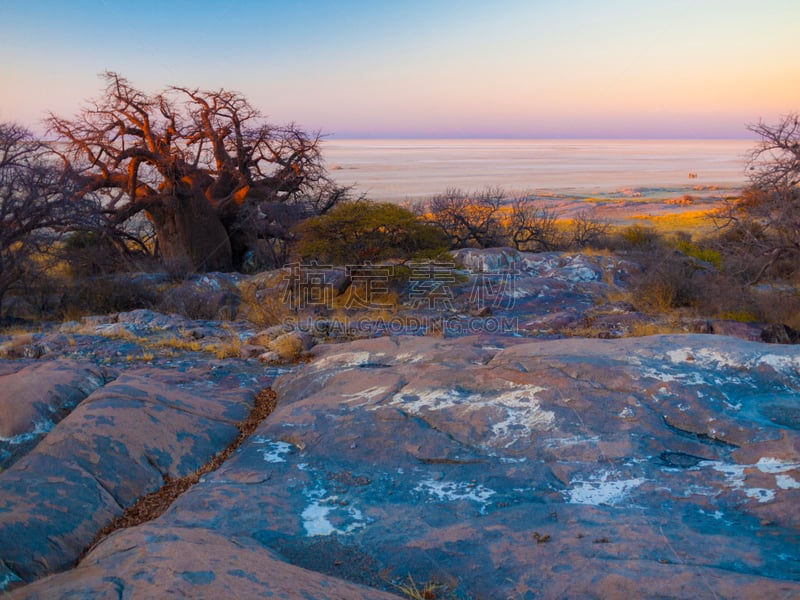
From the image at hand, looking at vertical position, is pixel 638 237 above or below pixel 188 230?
below

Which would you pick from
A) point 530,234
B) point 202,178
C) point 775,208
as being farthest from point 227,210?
point 775,208

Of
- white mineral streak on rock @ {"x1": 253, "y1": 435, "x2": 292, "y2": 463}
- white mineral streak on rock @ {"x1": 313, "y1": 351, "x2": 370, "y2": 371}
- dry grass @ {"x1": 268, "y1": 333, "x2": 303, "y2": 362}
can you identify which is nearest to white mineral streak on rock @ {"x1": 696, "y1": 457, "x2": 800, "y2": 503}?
white mineral streak on rock @ {"x1": 253, "y1": 435, "x2": 292, "y2": 463}

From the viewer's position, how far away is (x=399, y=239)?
40.0 feet

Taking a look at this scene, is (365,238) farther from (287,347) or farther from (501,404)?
(501,404)

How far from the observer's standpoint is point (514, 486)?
3705 mm

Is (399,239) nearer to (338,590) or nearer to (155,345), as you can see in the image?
(155,345)

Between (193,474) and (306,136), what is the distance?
13328 millimetres

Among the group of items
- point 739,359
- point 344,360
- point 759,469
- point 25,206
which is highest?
point 25,206

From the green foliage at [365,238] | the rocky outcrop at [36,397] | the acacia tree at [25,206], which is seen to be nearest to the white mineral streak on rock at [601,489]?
the rocky outcrop at [36,397]

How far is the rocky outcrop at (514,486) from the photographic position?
2.64m

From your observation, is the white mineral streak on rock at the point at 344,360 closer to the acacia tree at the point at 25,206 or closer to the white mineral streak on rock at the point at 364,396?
the white mineral streak on rock at the point at 364,396

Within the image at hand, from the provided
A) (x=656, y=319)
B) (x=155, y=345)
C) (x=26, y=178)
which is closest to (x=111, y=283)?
(x=26, y=178)

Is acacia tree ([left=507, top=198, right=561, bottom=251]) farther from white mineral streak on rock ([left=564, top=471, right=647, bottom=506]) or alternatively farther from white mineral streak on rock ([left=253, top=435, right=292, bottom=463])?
white mineral streak on rock ([left=564, top=471, right=647, bottom=506])

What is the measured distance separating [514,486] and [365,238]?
348 inches
